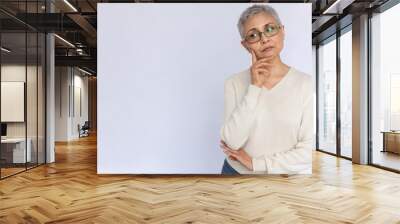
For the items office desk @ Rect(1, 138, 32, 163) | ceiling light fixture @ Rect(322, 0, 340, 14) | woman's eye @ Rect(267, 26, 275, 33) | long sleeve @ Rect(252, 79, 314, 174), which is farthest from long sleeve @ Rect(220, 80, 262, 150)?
office desk @ Rect(1, 138, 32, 163)

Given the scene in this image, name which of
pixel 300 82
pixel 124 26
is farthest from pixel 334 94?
pixel 124 26

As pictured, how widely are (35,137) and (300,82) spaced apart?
5.32 metres

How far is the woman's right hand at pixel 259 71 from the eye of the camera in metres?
6.20

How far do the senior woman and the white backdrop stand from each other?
0.81 ft

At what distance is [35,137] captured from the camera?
307 inches

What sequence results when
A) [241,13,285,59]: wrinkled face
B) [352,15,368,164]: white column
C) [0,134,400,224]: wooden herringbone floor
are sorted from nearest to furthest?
1. [0,134,400,224]: wooden herringbone floor
2. [241,13,285,59]: wrinkled face
3. [352,15,368,164]: white column

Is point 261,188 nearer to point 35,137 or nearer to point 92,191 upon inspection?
point 92,191

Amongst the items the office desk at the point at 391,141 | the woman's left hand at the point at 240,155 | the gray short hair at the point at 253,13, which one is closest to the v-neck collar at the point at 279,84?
the gray short hair at the point at 253,13

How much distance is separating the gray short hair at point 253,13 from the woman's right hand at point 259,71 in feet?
1.63

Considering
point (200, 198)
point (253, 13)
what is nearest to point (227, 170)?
point (200, 198)

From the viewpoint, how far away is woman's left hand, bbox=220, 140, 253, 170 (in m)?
6.24

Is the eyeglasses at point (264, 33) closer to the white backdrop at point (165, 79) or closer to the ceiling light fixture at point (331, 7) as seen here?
the white backdrop at point (165, 79)

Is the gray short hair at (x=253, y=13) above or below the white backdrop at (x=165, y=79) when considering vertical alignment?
above

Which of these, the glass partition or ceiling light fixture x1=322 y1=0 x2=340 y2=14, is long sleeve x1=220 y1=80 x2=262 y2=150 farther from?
the glass partition
